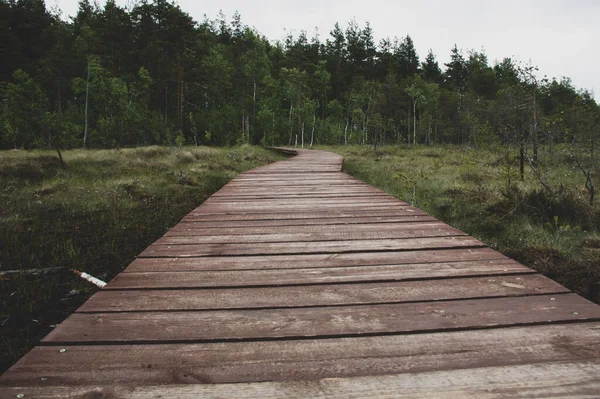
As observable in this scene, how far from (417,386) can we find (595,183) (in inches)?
405

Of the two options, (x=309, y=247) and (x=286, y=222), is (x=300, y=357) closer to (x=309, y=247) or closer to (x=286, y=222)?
(x=309, y=247)

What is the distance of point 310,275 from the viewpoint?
1.68m

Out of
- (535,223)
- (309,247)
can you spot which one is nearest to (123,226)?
(309,247)

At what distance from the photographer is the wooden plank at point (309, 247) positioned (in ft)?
6.78

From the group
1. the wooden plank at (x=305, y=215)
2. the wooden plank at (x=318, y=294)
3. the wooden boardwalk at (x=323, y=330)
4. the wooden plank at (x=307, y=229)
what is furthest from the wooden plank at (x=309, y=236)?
the wooden plank at (x=318, y=294)

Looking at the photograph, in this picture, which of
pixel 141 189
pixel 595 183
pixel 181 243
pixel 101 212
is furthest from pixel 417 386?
pixel 595 183

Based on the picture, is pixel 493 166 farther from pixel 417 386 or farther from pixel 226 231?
pixel 417 386

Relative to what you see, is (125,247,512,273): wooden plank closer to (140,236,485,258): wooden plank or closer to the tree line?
(140,236,485,258): wooden plank

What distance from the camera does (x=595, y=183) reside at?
27.5ft

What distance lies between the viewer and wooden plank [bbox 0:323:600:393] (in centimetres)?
90

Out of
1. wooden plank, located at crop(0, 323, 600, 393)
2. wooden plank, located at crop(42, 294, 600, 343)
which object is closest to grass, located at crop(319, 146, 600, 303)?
wooden plank, located at crop(42, 294, 600, 343)

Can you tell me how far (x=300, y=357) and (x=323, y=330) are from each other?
172 millimetres

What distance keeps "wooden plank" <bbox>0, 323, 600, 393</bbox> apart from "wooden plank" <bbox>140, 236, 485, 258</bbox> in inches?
39.1

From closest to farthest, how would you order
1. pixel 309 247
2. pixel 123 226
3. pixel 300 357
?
pixel 300 357, pixel 309 247, pixel 123 226
